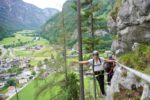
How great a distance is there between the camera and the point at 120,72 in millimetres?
16375

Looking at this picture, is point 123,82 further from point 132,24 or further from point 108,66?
point 132,24

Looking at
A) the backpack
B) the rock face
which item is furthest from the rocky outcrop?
the rock face

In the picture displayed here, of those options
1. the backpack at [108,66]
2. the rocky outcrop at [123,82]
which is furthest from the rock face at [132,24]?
the backpack at [108,66]

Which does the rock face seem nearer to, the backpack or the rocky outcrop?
the rocky outcrop

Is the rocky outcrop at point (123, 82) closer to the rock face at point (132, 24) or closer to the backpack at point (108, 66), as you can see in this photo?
the backpack at point (108, 66)

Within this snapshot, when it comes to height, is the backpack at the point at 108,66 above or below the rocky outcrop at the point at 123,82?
above

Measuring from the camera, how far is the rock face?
72.8ft

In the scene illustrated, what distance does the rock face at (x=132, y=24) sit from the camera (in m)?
22.2

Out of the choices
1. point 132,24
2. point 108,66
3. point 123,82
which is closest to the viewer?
point 108,66

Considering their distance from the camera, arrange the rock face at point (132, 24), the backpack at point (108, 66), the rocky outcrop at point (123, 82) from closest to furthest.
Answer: the backpack at point (108, 66)
the rocky outcrop at point (123, 82)
the rock face at point (132, 24)

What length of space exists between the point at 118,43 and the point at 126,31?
2398 millimetres

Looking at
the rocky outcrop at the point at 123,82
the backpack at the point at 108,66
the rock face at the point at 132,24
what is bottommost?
the rocky outcrop at the point at 123,82

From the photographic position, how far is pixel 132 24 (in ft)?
79.0

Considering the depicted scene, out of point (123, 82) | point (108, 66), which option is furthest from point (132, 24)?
point (108, 66)
